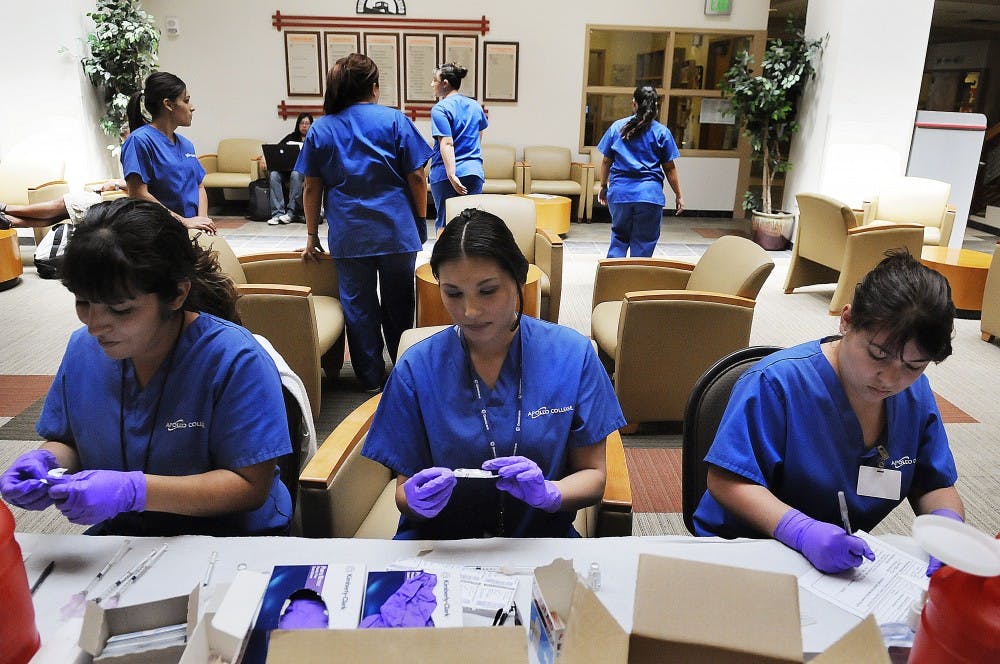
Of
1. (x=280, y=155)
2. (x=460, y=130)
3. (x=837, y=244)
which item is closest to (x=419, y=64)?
(x=280, y=155)

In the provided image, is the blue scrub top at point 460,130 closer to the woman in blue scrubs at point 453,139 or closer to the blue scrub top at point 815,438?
the woman in blue scrubs at point 453,139

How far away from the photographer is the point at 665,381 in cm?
292

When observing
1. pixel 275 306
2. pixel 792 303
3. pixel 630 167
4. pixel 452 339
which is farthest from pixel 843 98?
pixel 452 339

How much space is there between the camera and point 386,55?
25.7ft

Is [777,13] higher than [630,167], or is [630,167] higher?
[777,13]

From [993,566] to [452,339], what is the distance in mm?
943

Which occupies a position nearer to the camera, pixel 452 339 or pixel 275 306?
pixel 452 339

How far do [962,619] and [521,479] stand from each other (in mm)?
653

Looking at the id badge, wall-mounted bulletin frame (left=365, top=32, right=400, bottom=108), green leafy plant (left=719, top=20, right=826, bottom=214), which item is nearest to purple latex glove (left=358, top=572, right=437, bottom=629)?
the id badge

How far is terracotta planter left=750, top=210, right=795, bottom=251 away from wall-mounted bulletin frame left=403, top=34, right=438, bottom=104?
12.4ft

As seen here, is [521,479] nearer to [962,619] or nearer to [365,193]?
[962,619]

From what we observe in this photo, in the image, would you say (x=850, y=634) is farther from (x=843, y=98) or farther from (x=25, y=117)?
(x=25, y=117)

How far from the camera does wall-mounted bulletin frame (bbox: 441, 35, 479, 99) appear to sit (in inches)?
307

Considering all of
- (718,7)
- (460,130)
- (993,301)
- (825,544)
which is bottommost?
(993,301)
